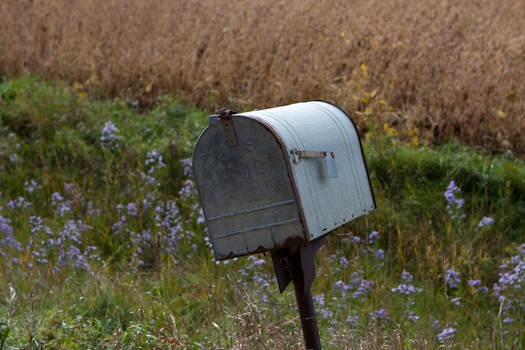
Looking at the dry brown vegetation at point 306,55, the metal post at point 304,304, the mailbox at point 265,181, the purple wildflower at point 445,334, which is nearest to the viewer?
the mailbox at point 265,181

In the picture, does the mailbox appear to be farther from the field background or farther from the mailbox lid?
the field background

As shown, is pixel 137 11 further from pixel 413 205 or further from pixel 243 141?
pixel 243 141

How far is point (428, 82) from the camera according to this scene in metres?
5.52

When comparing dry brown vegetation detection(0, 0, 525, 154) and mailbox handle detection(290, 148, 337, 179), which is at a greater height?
dry brown vegetation detection(0, 0, 525, 154)

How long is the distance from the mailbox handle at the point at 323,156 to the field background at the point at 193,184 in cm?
34

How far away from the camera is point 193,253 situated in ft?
12.4

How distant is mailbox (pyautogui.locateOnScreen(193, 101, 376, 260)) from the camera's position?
1.75 metres

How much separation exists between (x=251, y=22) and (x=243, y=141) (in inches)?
230

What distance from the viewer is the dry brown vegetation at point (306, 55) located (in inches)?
206

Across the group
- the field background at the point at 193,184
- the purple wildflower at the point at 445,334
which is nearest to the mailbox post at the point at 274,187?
the field background at the point at 193,184

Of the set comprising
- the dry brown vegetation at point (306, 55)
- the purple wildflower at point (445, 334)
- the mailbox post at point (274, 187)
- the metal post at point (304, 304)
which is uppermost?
the dry brown vegetation at point (306, 55)

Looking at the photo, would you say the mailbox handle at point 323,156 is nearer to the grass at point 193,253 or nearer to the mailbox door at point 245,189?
the mailbox door at point 245,189

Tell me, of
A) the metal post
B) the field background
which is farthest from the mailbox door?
the field background

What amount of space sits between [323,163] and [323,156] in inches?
2.0
